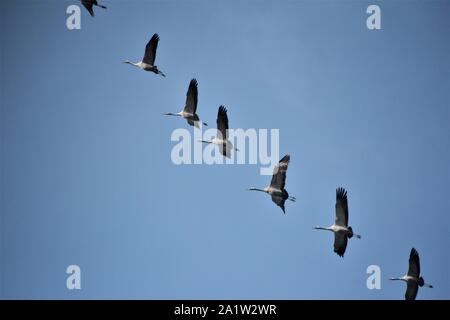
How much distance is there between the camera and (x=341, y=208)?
3228 cm

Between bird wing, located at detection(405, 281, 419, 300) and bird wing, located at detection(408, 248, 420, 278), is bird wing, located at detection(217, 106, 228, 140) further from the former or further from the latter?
bird wing, located at detection(405, 281, 419, 300)

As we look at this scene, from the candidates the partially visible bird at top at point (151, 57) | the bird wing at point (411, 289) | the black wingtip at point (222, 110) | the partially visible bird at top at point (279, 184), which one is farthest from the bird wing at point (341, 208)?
the partially visible bird at top at point (151, 57)

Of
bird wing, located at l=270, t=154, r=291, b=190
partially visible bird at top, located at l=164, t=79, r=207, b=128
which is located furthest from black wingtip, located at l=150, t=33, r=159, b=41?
bird wing, located at l=270, t=154, r=291, b=190

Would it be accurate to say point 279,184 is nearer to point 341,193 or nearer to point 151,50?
point 341,193

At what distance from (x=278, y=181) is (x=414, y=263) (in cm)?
656

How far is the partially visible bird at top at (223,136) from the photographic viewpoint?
32.0 metres

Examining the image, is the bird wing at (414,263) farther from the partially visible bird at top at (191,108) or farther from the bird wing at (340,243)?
the partially visible bird at top at (191,108)

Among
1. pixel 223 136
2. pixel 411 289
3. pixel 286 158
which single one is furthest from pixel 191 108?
pixel 411 289
